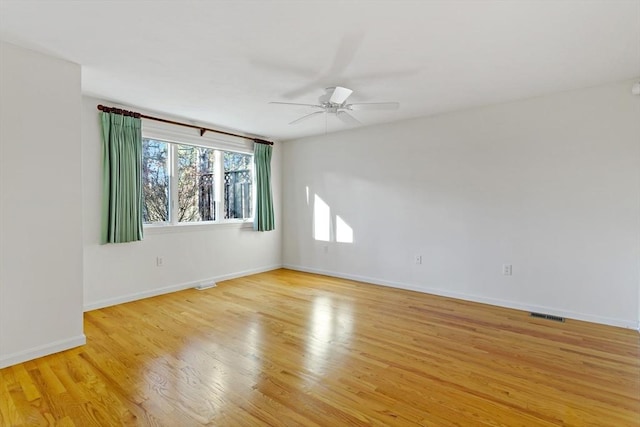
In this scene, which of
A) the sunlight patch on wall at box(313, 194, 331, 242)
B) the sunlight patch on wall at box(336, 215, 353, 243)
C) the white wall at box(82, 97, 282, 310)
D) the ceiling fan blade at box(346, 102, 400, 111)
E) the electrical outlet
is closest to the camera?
the ceiling fan blade at box(346, 102, 400, 111)

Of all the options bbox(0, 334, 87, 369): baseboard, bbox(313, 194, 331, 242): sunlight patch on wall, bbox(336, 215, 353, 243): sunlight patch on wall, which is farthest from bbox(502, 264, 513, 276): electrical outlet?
bbox(0, 334, 87, 369): baseboard

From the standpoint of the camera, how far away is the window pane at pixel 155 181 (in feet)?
14.4

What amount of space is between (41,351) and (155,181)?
8.00 feet

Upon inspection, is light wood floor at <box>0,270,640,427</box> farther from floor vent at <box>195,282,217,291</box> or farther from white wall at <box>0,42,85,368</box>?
floor vent at <box>195,282,217,291</box>

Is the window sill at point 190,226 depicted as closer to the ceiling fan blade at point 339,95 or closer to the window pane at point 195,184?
the window pane at point 195,184

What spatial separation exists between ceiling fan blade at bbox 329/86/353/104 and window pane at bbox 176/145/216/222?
2.72 metres

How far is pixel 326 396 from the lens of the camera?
6.87ft

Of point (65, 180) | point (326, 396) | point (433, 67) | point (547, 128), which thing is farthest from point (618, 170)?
point (65, 180)

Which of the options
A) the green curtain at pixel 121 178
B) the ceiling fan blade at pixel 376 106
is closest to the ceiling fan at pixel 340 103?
the ceiling fan blade at pixel 376 106

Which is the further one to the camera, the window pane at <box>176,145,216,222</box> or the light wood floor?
the window pane at <box>176,145,216,222</box>

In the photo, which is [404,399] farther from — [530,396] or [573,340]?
[573,340]

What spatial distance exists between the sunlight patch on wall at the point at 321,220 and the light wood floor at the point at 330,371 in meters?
2.04

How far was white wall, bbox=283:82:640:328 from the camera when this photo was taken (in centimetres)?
A: 332

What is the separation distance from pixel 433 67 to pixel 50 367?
3.97m
